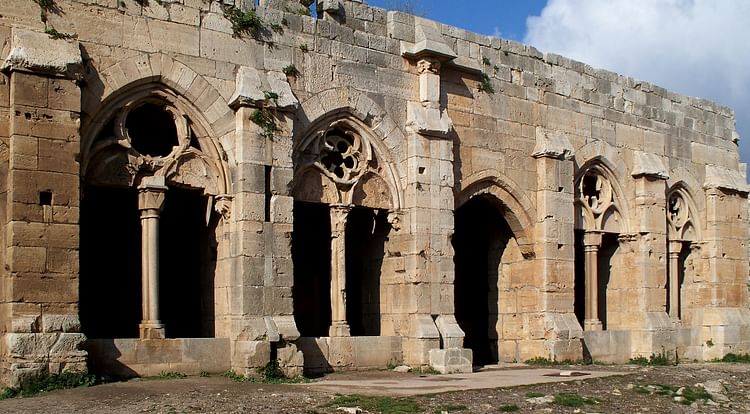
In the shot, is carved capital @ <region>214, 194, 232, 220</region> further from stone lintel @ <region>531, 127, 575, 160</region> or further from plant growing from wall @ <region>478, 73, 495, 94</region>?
stone lintel @ <region>531, 127, 575, 160</region>

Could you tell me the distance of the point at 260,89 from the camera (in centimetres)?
1342

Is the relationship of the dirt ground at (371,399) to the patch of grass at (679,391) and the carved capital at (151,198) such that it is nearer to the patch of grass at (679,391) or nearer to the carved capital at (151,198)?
the patch of grass at (679,391)

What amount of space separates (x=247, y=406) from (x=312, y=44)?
6.33 metres

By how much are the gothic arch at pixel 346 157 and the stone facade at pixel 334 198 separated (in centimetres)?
3

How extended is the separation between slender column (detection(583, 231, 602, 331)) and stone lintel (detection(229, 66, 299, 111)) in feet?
24.2

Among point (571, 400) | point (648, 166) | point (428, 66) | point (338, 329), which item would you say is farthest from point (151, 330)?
point (648, 166)

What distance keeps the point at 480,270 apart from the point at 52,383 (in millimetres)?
10082

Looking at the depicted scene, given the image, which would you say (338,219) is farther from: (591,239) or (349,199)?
(591,239)

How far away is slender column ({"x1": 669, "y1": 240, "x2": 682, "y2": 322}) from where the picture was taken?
800 inches

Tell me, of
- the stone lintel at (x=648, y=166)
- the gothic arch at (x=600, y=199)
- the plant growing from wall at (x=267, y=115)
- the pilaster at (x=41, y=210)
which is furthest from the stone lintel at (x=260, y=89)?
the stone lintel at (x=648, y=166)

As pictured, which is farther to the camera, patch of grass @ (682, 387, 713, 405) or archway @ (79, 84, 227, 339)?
archway @ (79, 84, 227, 339)

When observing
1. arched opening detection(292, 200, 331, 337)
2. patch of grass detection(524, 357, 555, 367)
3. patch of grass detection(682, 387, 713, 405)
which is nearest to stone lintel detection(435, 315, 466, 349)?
patch of grass detection(524, 357, 555, 367)

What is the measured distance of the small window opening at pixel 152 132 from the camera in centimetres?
1369

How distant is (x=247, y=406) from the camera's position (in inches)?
392
